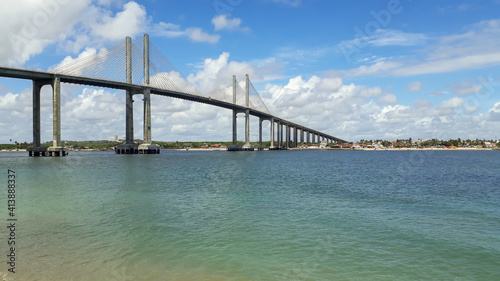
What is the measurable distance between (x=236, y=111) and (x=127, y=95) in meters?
52.1

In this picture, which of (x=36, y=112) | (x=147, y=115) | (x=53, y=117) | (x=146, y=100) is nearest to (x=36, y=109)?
(x=36, y=112)

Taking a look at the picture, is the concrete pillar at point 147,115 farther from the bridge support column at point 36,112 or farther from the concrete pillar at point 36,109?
the concrete pillar at point 36,109

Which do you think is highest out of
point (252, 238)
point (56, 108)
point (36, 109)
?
point (36, 109)

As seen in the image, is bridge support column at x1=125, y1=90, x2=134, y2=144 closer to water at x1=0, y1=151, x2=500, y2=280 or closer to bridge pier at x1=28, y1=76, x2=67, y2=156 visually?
bridge pier at x1=28, y1=76, x2=67, y2=156

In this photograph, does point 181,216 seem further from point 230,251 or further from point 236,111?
point 236,111

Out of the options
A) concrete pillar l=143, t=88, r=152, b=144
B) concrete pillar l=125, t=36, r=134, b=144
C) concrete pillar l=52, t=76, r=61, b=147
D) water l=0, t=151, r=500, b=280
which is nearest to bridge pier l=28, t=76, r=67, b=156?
concrete pillar l=52, t=76, r=61, b=147

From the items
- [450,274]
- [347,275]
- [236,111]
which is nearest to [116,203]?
[347,275]

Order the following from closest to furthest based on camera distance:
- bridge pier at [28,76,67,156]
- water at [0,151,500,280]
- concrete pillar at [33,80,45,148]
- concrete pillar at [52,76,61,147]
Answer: water at [0,151,500,280] → concrete pillar at [52,76,61,147] → bridge pier at [28,76,67,156] → concrete pillar at [33,80,45,148]

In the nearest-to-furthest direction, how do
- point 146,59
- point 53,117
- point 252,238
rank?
point 252,238 < point 53,117 < point 146,59

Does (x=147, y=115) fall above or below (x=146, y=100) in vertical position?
below

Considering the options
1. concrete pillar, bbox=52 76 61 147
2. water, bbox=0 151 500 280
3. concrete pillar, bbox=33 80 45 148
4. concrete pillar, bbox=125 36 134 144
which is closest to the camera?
water, bbox=0 151 500 280

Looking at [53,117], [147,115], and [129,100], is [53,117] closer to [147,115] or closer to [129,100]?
[129,100]

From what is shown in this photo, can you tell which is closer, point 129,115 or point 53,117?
point 53,117

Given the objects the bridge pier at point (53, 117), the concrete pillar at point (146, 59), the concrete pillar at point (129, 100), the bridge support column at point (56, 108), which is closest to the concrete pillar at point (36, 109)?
the bridge pier at point (53, 117)
